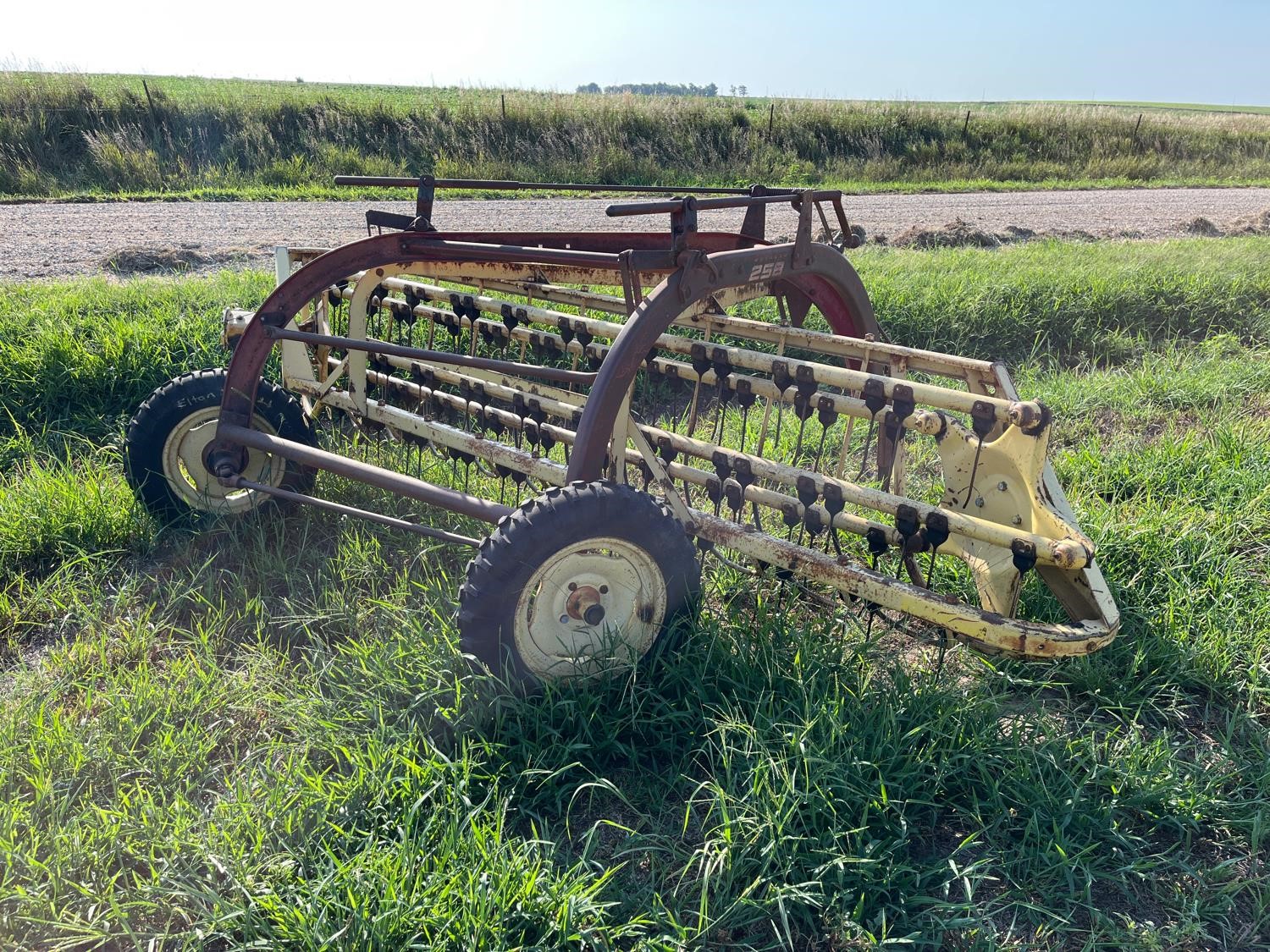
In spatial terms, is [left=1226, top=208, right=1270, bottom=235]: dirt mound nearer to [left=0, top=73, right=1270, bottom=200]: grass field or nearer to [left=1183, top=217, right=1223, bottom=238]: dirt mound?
[left=1183, top=217, right=1223, bottom=238]: dirt mound

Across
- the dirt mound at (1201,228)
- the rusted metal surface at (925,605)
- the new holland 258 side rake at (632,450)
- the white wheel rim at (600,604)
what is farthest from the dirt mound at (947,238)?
the white wheel rim at (600,604)

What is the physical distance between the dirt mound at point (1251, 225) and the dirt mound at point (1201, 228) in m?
0.18

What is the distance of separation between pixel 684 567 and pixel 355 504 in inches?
78.6

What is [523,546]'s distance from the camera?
8.27ft

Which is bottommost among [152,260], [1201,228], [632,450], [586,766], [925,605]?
[586,766]

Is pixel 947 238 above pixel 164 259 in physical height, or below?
above

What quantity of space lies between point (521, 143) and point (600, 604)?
612 inches

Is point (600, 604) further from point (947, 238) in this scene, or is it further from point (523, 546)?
point (947, 238)

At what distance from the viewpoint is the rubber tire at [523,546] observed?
8.29 ft

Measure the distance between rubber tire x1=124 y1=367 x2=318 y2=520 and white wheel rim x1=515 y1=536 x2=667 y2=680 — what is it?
1.70m

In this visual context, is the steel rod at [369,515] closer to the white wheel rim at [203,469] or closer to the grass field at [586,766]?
the white wheel rim at [203,469]

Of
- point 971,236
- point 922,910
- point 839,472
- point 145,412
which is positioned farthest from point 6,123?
point 922,910

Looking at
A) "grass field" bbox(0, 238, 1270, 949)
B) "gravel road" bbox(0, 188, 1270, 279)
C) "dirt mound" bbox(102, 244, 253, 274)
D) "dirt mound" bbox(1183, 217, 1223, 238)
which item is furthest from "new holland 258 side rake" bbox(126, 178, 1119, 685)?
"dirt mound" bbox(1183, 217, 1223, 238)

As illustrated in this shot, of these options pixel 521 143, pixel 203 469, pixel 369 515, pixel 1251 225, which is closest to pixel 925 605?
pixel 369 515
